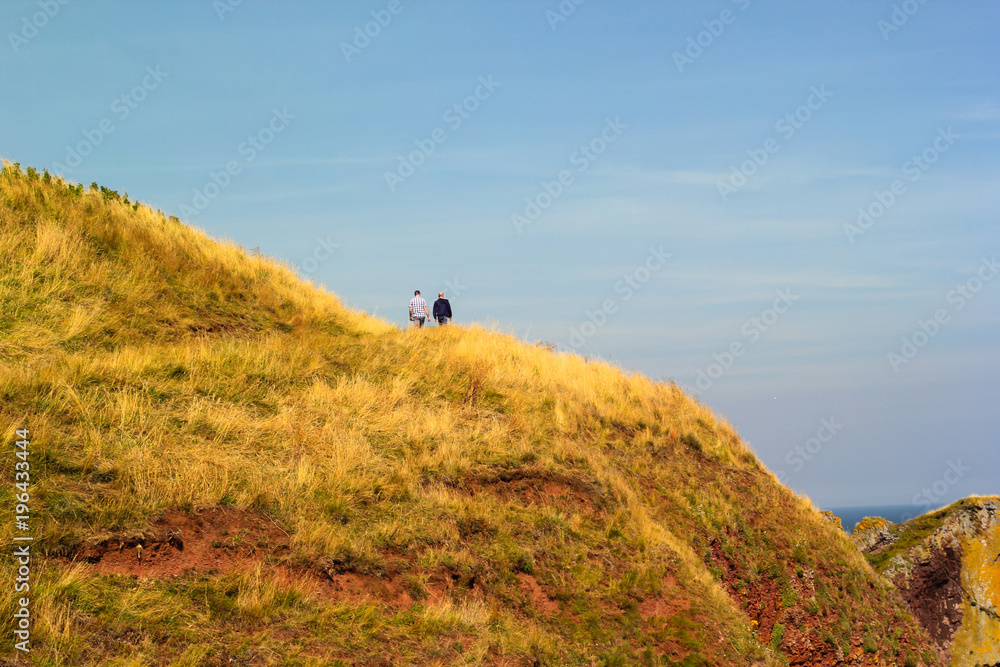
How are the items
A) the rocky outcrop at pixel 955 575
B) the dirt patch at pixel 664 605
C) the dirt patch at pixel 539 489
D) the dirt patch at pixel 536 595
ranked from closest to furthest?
the dirt patch at pixel 536 595, the dirt patch at pixel 664 605, the dirt patch at pixel 539 489, the rocky outcrop at pixel 955 575

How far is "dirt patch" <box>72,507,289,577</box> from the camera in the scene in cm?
783

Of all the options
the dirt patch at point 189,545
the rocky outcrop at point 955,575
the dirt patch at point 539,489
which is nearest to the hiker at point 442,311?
the dirt patch at point 539,489

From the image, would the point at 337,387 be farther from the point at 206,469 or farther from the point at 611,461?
the point at 611,461

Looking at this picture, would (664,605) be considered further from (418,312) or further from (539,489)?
(418,312)

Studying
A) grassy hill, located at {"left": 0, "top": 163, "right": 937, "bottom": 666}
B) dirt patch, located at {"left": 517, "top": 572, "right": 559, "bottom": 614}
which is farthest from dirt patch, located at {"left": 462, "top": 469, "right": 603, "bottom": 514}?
dirt patch, located at {"left": 517, "top": 572, "right": 559, "bottom": 614}

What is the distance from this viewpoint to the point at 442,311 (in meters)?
23.1

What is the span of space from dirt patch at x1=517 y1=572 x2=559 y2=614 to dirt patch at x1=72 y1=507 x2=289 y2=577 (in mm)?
3834

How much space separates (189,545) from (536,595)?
17.1 ft

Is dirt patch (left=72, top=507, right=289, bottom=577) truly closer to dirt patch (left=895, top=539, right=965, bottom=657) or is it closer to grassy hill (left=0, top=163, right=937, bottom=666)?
grassy hill (left=0, top=163, right=937, bottom=666)

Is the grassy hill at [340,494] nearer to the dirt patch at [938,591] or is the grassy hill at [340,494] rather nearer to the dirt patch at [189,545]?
the dirt patch at [189,545]

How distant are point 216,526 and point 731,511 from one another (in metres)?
12.3

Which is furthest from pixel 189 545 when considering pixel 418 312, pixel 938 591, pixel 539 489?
pixel 938 591

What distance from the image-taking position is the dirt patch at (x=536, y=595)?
1060 centimetres

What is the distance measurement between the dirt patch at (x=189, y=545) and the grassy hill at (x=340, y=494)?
0.03 meters
